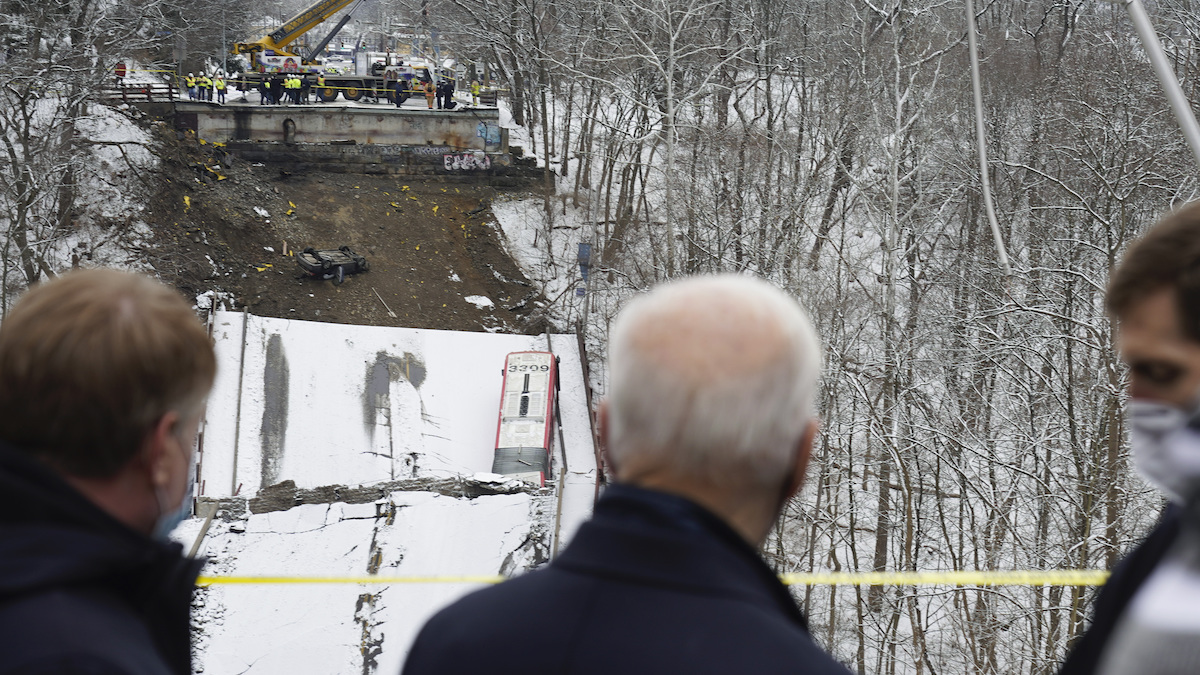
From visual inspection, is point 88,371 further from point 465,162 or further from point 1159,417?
point 465,162

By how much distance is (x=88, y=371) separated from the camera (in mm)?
1523

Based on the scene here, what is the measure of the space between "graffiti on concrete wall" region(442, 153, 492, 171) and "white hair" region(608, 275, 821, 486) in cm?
3084

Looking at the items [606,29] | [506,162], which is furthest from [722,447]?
[506,162]

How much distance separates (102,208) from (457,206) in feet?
34.8

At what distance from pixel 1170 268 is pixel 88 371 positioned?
1.93m

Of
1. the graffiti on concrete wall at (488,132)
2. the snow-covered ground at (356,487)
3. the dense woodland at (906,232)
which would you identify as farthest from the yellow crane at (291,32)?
the snow-covered ground at (356,487)

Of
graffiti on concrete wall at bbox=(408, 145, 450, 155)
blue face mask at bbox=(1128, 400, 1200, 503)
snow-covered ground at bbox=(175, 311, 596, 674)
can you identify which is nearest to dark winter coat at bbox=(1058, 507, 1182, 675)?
blue face mask at bbox=(1128, 400, 1200, 503)

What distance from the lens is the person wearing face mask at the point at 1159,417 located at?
1319 millimetres

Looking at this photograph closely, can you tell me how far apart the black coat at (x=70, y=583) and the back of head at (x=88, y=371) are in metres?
0.07

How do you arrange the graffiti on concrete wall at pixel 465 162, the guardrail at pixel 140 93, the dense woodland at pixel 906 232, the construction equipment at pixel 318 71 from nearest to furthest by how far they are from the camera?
the dense woodland at pixel 906 232 → the guardrail at pixel 140 93 → the graffiti on concrete wall at pixel 465 162 → the construction equipment at pixel 318 71

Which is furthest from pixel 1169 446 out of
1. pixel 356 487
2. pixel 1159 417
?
pixel 356 487

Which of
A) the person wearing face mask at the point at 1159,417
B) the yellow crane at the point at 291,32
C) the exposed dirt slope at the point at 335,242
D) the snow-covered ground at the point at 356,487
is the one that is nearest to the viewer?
the person wearing face mask at the point at 1159,417

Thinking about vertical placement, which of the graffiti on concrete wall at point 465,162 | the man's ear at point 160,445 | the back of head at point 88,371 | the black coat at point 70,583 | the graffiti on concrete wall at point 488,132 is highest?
the graffiti on concrete wall at point 488,132

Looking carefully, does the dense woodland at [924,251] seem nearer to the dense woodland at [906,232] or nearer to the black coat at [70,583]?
the dense woodland at [906,232]
